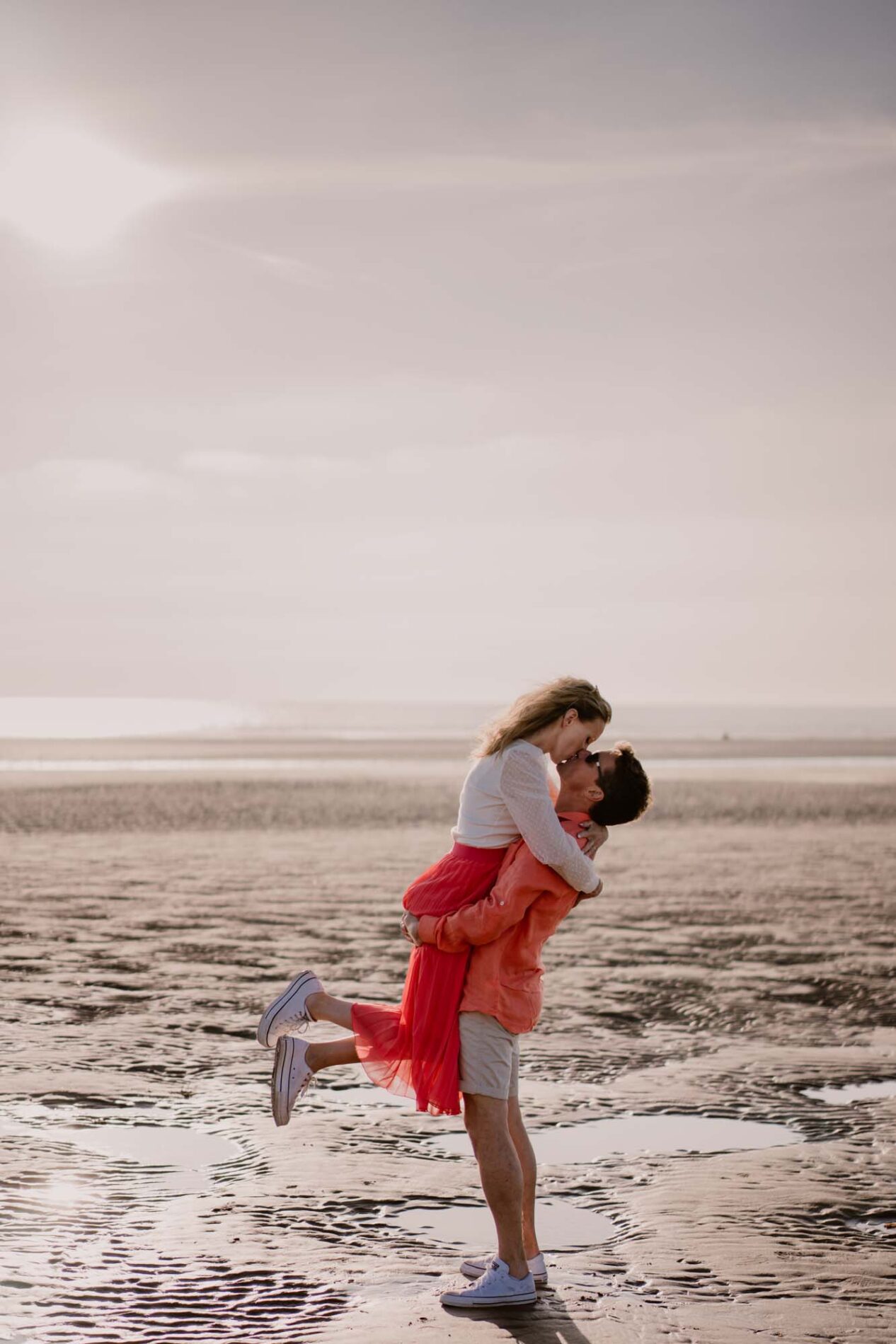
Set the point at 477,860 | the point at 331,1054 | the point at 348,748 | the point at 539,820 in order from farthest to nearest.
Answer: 1. the point at 348,748
2. the point at 331,1054
3. the point at 477,860
4. the point at 539,820

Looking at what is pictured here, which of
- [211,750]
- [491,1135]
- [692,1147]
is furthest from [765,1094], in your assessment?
[211,750]

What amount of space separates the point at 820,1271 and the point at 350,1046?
1.78 m

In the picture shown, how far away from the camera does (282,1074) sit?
16.7 feet

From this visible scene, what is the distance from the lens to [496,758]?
475 cm

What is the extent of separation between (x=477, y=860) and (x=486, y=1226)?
4.93ft

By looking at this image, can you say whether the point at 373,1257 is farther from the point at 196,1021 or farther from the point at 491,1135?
the point at 196,1021

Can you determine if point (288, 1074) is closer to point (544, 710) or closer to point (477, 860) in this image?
point (477, 860)

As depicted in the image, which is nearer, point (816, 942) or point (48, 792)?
point (816, 942)

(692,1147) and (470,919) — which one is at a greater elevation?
(470,919)

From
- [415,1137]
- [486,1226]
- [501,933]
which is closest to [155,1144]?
[415,1137]

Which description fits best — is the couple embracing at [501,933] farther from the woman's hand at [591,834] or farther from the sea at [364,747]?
the sea at [364,747]

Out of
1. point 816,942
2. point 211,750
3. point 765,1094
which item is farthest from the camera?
point 211,750

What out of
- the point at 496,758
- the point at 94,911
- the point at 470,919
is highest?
the point at 496,758

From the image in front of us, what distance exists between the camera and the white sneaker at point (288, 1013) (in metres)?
5.10
